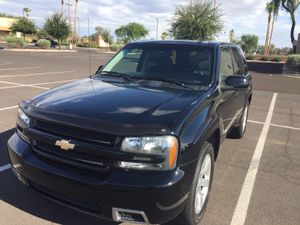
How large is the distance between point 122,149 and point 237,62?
372 centimetres

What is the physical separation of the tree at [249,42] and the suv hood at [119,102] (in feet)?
274

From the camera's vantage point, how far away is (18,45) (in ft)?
152

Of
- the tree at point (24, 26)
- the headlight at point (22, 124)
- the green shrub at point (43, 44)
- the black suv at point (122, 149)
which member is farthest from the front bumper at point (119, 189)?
the tree at point (24, 26)

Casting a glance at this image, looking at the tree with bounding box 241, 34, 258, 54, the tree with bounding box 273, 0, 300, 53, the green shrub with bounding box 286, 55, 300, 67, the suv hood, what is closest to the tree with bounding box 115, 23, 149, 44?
the tree with bounding box 241, 34, 258, 54

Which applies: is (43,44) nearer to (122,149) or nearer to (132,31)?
(132,31)

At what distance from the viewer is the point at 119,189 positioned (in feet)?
8.79

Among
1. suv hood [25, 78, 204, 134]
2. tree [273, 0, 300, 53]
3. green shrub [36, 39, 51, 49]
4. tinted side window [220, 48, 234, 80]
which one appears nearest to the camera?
suv hood [25, 78, 204, 134]

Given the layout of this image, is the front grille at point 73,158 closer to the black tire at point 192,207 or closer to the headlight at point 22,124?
the headlight at point 22,124

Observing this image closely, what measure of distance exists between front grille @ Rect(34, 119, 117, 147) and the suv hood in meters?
0.10

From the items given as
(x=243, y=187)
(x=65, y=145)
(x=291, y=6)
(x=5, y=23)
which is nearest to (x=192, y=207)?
(x=65, y=145)

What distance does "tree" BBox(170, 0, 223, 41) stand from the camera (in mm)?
37594

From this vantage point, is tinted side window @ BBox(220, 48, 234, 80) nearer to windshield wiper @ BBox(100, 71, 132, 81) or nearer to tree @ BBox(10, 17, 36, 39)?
windshield wiper @ BBox(100, 71, 132, 81)

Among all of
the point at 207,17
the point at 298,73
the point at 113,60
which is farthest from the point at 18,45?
the point at 113,60

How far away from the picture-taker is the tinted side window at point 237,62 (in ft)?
18.4
